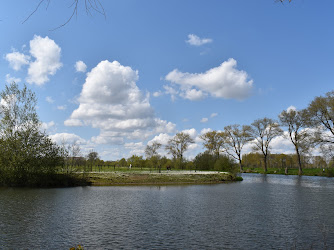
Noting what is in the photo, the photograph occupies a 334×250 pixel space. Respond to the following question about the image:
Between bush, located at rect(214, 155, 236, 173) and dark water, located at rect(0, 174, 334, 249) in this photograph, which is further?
bush, located at rect(214, 155, 236, 173)

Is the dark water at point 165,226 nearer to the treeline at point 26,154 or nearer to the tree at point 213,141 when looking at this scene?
the treeline at point 26,154

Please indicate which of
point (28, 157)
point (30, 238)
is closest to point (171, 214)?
point (30, 238)

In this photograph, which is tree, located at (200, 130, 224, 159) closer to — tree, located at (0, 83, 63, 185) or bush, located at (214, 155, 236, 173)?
bush, located at (214, 155, 236, 173)

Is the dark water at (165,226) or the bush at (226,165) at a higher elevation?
the bush at (226,165)

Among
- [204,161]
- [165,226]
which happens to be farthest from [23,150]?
[204,161]

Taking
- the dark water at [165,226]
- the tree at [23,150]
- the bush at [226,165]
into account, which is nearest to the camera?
the dark water at [165,226]

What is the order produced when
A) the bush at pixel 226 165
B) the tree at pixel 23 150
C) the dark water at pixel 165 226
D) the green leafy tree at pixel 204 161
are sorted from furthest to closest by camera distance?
1. the green leafy tree at pixel 204 161
2. the bush at pixel 226 165
3. the tree at pixel 23 150
4. the dark water at pixel 165 226

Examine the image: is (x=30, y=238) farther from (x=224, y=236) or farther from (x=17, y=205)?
(x=17, y=205)

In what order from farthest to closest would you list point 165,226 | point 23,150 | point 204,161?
point 204,161 → point 23,150 → point 165,226

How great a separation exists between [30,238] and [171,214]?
913 cm

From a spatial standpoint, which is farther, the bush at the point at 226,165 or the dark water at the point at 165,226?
the bush at the point at 226,165

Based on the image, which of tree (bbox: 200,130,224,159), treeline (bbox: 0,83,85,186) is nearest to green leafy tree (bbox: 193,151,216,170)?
tree (bbox: 200,130,224,159)

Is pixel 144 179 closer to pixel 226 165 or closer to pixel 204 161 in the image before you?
pixel 226 165

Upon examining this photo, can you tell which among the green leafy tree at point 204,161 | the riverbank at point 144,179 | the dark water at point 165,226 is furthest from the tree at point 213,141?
the dark water at point 165,226
